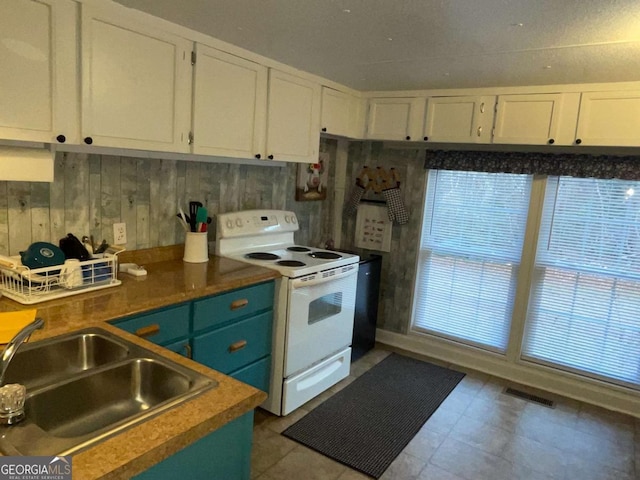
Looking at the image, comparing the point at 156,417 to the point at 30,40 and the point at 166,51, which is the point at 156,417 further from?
the point at 166,51

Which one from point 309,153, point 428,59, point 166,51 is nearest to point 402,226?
point 309,153

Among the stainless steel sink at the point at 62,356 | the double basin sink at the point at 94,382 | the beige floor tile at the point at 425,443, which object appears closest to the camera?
the double basin sink at the point at 94,382

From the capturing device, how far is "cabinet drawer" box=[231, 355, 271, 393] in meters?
2.61

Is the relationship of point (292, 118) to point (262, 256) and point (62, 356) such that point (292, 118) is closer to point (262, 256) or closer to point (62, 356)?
point (262, 256)

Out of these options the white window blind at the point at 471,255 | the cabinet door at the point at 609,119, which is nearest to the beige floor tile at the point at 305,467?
the white window blind at the point at 471,255

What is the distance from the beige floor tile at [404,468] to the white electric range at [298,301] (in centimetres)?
73

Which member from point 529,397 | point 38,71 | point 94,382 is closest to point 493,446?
point 529,397

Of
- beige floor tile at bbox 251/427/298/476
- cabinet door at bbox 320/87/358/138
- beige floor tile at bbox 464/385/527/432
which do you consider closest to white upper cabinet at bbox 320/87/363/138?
cabinet door at bbox 320/87/358/138

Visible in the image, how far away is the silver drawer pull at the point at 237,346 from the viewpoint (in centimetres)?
249

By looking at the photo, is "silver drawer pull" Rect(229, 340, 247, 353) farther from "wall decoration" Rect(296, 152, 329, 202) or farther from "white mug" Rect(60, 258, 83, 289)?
"wall decoration" Rect(296, 152, 329, 202)

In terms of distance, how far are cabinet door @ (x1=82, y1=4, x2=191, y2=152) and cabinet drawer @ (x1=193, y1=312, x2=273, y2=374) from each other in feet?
3.27

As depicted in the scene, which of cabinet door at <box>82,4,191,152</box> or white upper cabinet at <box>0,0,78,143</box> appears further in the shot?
cabinet door at <box>82,4,191,152</box>

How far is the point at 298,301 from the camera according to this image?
109 inches

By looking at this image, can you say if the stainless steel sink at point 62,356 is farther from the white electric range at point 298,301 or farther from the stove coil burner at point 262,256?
the stove coil burner at point 262,256
